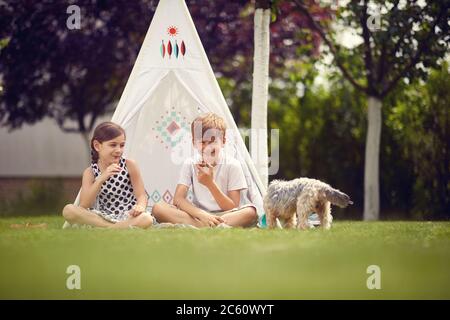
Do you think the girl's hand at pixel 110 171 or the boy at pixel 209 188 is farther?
the boy at pixel 209 188

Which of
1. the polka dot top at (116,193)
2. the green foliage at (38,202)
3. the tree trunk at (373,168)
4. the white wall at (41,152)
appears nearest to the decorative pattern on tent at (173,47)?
the polka dot top at (116,193)

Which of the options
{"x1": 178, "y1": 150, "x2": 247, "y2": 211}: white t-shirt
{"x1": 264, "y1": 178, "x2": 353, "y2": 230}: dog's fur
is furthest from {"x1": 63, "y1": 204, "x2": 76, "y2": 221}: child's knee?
{"x1": 264, "y1": 178, "x2": 353, "y2": 230}: dog's fur

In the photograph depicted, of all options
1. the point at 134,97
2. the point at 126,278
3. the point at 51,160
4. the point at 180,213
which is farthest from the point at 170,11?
the point at 51,160

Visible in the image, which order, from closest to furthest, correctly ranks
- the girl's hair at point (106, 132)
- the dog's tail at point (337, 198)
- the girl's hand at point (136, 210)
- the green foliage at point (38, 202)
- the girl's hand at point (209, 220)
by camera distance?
the dog's tail at point (337, 198) → the girl's hand at point (136, 210) → the girl's hand at point (209, 220) → the girl's hair at point (106, 132) → the green foliage at point (38, 202)

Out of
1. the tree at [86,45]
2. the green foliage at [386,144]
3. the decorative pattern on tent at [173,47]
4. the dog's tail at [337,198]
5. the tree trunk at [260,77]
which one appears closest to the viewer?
the dog's tail at [337,198]

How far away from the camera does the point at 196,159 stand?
21.3ft

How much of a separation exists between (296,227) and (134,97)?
7.02 feet

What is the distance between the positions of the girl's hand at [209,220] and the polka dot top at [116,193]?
640 millimetres

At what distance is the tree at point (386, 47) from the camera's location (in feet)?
28.5

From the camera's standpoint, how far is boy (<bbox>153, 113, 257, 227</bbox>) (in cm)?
611

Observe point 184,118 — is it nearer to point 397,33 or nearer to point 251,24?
point 397,33

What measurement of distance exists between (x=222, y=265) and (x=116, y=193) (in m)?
2.44

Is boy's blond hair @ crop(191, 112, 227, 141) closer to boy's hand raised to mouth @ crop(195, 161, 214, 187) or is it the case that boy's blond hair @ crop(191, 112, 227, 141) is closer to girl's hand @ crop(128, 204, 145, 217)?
boy's hand raised to mouth @ crop(195, 161, 214, 187)

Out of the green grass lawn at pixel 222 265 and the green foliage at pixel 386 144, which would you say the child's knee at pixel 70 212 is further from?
the green foliage at pixel 386 144
